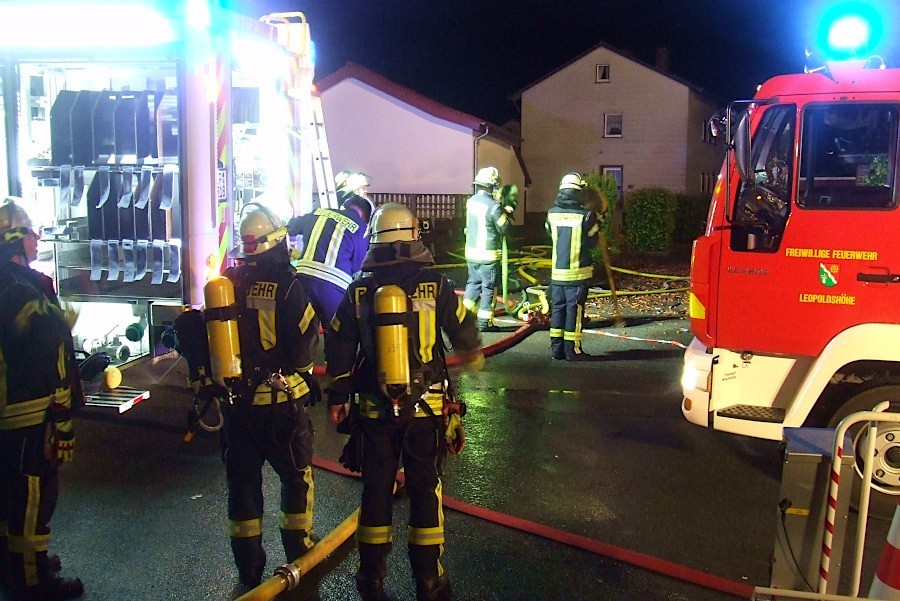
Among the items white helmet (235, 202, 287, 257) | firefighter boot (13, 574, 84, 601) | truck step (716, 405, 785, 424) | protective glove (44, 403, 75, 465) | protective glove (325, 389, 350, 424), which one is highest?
white helmet (235, 202, 287, 257)

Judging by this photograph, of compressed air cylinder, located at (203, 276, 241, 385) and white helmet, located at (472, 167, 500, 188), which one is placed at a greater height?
white helmet, located at (472, 167, 500, 188)

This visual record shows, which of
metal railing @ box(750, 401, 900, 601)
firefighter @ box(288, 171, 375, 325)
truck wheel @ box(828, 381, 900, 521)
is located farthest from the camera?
firefighter @ box(288, 171, 375, 325)

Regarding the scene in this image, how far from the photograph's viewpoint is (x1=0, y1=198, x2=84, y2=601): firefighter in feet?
12.4

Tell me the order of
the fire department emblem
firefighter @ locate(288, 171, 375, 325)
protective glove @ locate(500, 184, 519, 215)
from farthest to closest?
1. protective glove @ locate(500, 184, 519, 215)
2. firefighter @ locate(288, 171, 375, 325)
3. the fire department emblem

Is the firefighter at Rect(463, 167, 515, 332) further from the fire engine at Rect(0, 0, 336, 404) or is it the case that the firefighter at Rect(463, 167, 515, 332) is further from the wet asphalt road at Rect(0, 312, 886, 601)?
the fire engine at Rect(0, 0, 336, 404)

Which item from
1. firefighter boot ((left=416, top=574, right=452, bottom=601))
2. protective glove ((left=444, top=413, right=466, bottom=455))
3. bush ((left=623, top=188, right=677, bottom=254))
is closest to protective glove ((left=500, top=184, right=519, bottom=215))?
protective glove ((left=444, top=413, right=466, bottom=455))

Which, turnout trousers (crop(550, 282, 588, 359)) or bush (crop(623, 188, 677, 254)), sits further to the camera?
bush (crop(623, 188, 677, 254))

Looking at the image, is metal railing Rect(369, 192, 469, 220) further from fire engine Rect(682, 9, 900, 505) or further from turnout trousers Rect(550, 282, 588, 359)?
fire engine Rect(682, 9, 900, 505)

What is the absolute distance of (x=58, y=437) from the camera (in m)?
3.82

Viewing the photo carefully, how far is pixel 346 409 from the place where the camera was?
13.0ft

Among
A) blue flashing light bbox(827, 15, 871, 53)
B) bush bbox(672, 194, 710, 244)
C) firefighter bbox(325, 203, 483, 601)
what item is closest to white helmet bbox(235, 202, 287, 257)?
firefighter bbox(325, 203, 483, 601)

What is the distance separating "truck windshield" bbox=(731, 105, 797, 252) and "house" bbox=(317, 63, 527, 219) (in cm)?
2374

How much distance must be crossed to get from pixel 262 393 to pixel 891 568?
2.58m

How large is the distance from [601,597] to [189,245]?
3507mm
